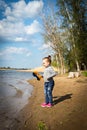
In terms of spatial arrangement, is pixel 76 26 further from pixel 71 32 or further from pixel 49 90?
pixel 49 90

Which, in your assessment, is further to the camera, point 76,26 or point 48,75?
point 76,26

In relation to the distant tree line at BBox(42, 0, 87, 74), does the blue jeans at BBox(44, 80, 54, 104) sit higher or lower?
lower

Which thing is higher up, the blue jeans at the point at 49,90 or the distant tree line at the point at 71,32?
the distant tree line at the point at 71,32

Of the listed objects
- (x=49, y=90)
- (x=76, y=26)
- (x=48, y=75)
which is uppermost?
(x=76, y=26)

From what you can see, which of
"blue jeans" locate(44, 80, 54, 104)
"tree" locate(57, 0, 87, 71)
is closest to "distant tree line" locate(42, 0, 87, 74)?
"tree" locate(57, 0, 87, 71)

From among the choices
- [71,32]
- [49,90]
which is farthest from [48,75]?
[71,32]

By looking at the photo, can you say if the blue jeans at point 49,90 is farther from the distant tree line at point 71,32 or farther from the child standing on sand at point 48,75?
the distant tree line at point 71,32

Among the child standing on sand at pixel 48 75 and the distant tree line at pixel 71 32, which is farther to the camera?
the distant tree line at pixel 71 32

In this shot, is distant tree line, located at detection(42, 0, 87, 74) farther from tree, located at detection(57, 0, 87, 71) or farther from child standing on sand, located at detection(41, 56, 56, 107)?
child standing on sand, located at detection(41, 56, 56, 107)

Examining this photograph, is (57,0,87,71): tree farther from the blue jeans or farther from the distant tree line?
the blue jeans

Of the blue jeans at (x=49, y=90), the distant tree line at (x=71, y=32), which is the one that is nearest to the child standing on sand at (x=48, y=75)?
the blue jeans at (x=49, y=90)

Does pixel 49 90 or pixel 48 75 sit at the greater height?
pixel 48 75

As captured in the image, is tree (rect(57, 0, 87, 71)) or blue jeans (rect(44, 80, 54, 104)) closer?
blue jeans (rect(44, 80, 54, 104))

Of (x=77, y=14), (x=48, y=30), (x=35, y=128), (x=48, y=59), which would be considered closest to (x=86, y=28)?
(x=77, y=14)
